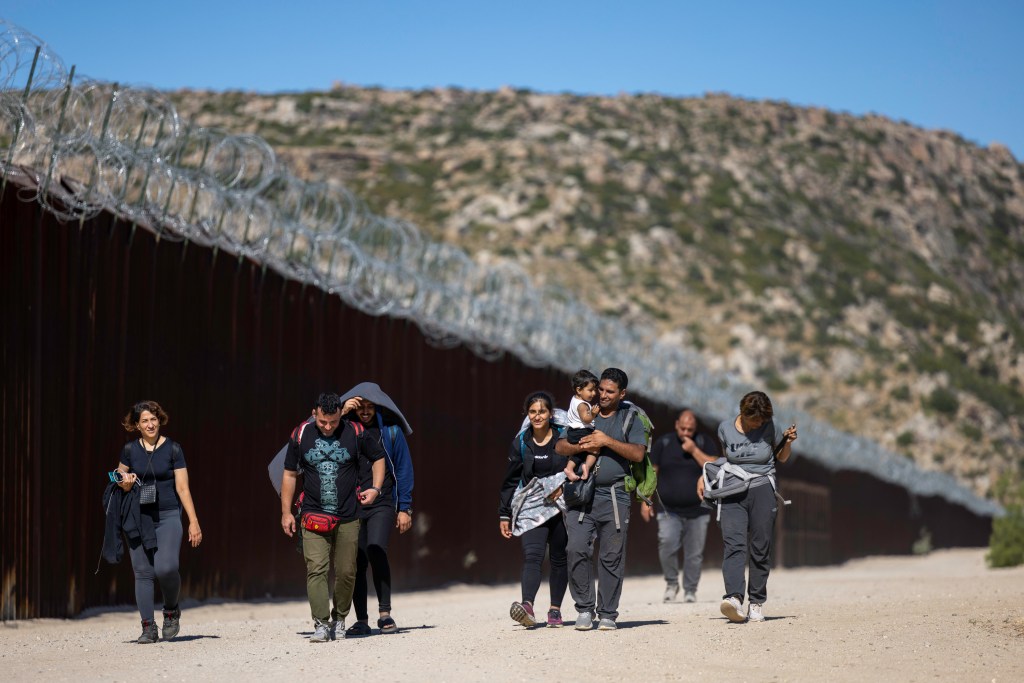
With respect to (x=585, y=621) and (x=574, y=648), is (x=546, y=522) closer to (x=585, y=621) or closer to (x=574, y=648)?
(x=585, y=621)

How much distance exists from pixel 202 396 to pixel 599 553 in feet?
15.4

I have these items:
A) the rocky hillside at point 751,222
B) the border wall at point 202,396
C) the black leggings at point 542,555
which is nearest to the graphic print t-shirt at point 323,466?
the black leggings at point 542,555

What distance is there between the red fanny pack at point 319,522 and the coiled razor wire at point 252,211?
9.43 ft

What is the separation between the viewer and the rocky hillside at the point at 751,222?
5972 cm

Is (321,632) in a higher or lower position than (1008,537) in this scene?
lower

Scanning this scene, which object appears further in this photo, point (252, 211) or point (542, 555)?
point (252, 211)

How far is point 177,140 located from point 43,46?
175cm

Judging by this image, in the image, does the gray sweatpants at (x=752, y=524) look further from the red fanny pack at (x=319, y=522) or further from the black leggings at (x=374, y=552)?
the red fanny pack at (x=319, y=522)

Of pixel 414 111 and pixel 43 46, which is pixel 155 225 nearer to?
pixel 43 46

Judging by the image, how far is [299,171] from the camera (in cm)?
7219

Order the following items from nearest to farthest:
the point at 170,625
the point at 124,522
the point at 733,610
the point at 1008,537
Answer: the point at 124,522, the point at 170,625, the point at 733,610, the point at 1008,537

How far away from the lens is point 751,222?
69.9 m

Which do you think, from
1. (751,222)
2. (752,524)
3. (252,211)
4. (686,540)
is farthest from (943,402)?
(752,524)

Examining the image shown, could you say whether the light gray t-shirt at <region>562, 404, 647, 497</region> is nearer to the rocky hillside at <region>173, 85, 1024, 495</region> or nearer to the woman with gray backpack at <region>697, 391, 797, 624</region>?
the woman with gray backpack at <region>697, 391, 797, 624</region>
